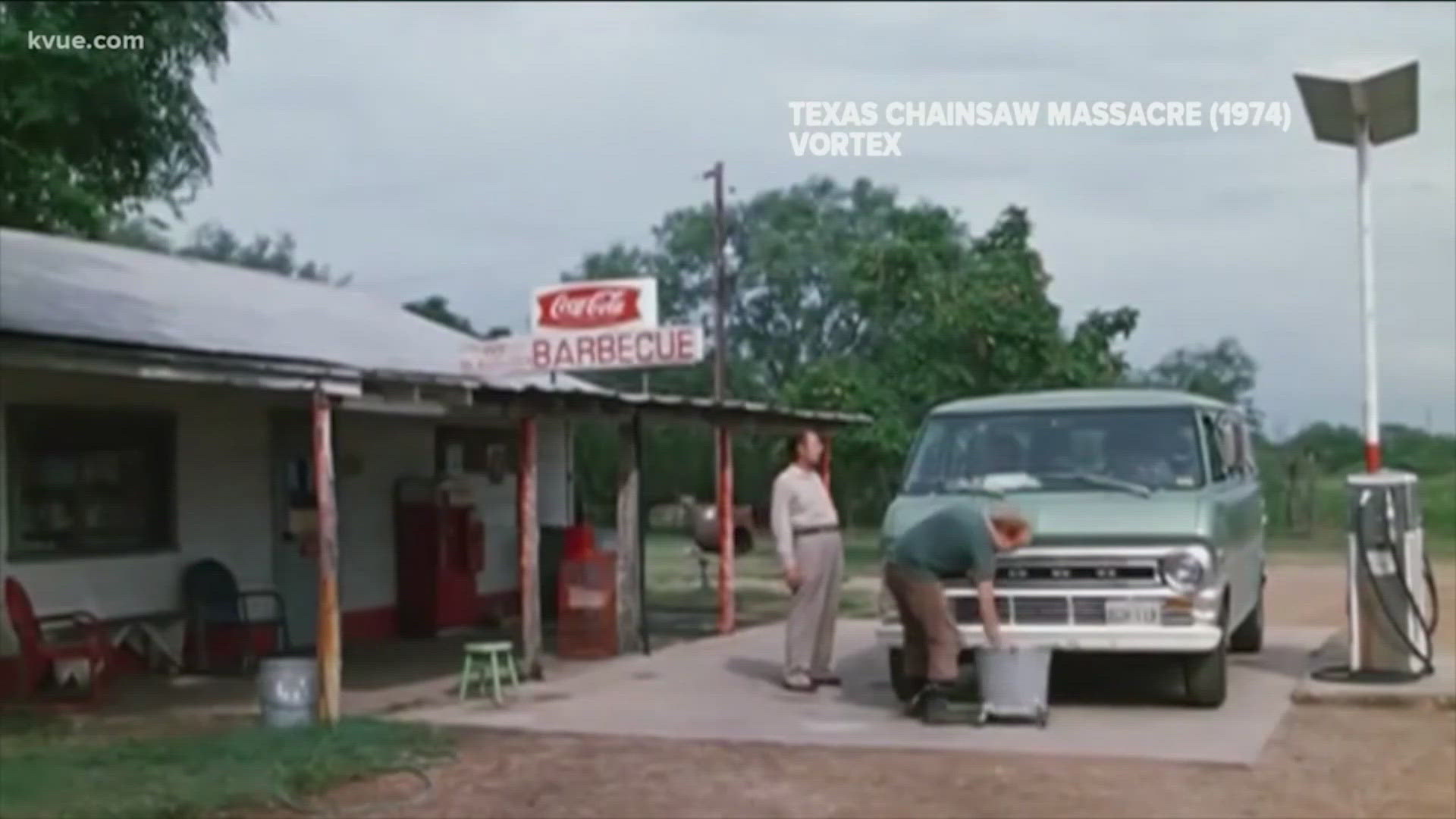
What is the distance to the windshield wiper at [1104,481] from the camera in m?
11.0

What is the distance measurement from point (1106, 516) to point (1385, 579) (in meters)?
2.25

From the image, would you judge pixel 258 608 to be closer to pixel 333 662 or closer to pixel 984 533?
pixel 333 662

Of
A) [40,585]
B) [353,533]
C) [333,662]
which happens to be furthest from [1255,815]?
[353,533]

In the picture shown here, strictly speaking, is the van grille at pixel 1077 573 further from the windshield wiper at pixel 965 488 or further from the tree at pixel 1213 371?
the tree at pixel 1213 371

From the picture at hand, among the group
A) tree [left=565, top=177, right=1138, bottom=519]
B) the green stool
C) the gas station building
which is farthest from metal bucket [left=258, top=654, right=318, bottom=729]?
tree [left=565, top=177, right=1138, bottom=519]

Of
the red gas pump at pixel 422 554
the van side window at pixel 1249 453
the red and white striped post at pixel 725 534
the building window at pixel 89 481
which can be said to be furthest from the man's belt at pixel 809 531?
the red gas pump at pixel 422 554

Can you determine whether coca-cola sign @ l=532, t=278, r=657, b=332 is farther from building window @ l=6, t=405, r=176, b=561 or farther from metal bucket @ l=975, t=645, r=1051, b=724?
metal bucket @ l=975, t=645, r=1051, b=724

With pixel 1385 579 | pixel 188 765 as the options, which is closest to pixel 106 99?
pixel 188 765

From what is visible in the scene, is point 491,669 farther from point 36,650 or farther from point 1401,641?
point 1401,641

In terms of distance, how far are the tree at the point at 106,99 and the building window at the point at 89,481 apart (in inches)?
70.9

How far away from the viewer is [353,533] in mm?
16594

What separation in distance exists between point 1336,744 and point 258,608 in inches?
369

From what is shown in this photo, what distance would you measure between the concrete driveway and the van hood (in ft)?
3.58

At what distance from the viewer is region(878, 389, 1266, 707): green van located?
10.5 metres
